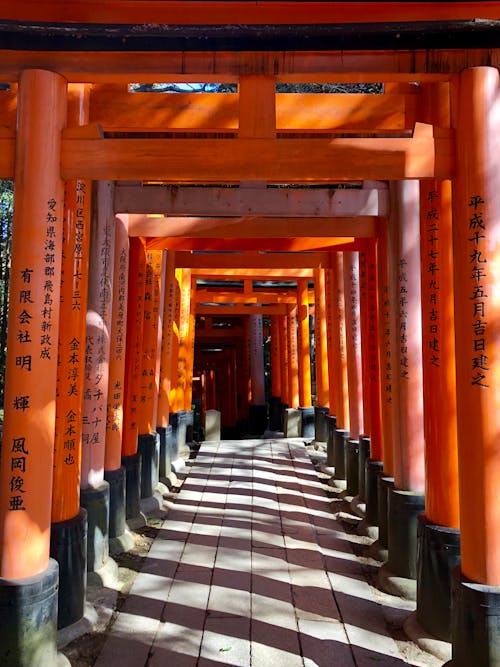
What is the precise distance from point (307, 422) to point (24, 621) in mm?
9587

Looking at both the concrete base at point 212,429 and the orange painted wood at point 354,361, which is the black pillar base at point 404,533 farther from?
the concrete base at point 212,429

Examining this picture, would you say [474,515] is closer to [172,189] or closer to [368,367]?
[368,367]

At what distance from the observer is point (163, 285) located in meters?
7.54

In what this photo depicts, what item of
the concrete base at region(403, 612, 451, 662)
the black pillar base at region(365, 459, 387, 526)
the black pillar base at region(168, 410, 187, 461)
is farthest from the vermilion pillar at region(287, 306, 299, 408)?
the concrete base at region(403, 612, 451, 662)

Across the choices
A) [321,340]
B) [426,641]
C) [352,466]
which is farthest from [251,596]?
[321,340]

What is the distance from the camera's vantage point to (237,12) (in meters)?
2.83

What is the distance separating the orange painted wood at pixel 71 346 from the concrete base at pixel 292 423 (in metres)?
8.60

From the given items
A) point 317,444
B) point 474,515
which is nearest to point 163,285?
point 317,444

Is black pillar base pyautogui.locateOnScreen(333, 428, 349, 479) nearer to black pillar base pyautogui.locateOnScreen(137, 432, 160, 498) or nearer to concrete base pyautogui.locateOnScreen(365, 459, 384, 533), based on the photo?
concrete base pyautogui.locateOnScreen(365, 459, 384, 533)

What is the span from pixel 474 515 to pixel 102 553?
2896 millimetres

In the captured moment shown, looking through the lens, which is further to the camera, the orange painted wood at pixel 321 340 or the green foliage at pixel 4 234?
the green foliage at pixel 4 234

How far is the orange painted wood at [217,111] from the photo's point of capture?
3508mm

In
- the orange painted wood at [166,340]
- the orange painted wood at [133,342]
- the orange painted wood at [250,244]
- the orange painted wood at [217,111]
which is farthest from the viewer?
the orange painted wood at [166,340]

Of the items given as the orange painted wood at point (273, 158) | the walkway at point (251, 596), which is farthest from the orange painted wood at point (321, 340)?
the orange painted wood at point (273, 158)
